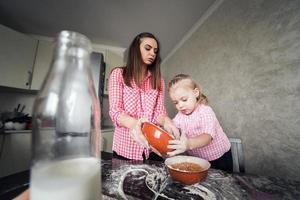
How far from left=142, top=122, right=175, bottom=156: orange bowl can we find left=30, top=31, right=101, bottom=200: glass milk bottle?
37 centimetres

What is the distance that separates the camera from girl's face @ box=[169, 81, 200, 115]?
1.07m

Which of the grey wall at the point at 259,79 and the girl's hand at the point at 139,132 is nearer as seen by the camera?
the girl's hand at the point at 139,132

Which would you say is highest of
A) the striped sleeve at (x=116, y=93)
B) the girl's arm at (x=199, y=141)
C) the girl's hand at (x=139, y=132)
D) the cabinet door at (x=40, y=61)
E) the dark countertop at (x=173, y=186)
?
the cabinet door at (x=40, y=61)

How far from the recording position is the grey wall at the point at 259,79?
1148 mm

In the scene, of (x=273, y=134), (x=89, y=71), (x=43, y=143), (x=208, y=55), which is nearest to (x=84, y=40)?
(x=89, y=71)

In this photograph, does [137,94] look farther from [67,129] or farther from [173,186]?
[67,129]

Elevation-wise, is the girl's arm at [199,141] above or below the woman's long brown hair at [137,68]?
below

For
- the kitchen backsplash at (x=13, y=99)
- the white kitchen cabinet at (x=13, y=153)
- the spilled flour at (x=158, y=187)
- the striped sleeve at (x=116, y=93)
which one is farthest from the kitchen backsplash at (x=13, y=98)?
the spilled flour at (x=158, y=187)

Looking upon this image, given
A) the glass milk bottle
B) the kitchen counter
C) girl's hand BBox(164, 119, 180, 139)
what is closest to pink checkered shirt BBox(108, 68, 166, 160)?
girl's hand BBox(164, 119, 180, 139)

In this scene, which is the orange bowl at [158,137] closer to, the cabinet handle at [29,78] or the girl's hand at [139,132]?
→ the girl's hand at [139,132]

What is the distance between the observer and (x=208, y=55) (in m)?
2.14

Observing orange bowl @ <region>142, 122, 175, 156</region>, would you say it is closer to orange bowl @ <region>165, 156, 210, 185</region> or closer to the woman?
orange bowl @ <region>165, 156, 210, 185</region>

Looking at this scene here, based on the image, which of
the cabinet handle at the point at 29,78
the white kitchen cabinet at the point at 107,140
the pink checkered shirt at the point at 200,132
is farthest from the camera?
the white kitchen cabinet at the point at 107,140

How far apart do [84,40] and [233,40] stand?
1820 millimetres
